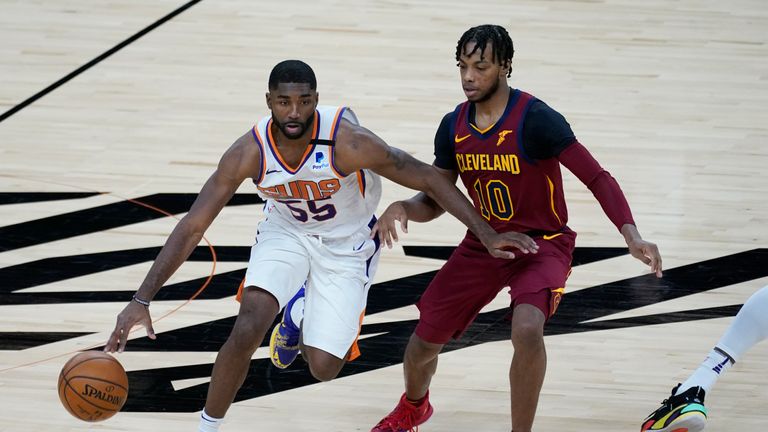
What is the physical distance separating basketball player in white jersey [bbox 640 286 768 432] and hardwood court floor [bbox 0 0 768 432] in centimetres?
36

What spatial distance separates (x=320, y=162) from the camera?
5.36 meters

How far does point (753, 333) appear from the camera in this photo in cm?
534

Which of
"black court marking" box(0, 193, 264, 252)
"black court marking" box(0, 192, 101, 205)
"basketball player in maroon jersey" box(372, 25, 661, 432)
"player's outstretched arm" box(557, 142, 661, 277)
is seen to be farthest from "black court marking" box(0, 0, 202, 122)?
"player's outstretched arm" box(557, 142, 661, 277)

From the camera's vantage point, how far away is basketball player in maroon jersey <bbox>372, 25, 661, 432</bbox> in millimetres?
5066

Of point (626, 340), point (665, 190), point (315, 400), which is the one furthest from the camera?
point (665, 190)

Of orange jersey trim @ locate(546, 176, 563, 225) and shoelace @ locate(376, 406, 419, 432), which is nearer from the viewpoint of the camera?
orange jersey trim @ locate(546, 176, 563, 225)

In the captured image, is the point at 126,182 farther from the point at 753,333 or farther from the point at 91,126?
the point at 753,333

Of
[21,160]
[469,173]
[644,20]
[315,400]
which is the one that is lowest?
[315,400]

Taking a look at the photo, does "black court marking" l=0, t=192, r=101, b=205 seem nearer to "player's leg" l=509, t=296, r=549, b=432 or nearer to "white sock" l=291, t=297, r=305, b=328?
"white sock" l=291, t=297, r=305, b=328

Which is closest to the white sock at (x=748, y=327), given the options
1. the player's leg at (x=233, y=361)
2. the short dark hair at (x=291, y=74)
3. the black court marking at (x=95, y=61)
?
the player's leg at (x=233, y=361)

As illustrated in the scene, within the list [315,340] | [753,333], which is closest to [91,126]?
[315,340]

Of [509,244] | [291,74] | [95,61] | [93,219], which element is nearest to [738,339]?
[509,244]

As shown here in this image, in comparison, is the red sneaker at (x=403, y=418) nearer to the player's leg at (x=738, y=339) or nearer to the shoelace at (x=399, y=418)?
the shoelace at (x=399, y=418)

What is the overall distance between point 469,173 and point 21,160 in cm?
491
